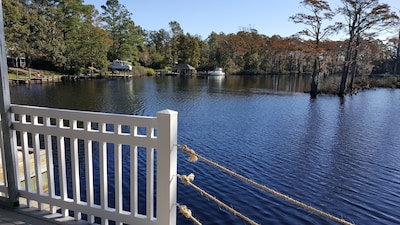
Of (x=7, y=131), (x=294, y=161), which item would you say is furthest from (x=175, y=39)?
(x=7, y=131)

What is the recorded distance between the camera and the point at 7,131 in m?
2.24

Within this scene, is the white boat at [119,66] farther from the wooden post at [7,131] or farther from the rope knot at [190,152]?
the rope knot at [190,152]

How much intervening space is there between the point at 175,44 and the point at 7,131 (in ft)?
185

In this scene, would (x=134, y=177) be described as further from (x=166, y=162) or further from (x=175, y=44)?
(x=175, y=44)

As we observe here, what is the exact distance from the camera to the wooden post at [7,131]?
85.3 inches

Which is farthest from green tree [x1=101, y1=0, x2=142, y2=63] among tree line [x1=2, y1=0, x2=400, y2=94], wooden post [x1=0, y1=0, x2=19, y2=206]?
wooden post [x1=0, y1=0, x2=19, y2=206]

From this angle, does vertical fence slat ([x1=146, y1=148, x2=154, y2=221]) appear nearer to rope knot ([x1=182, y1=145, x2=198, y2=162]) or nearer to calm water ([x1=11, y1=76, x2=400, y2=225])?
rope knot ([x1=182, y1=145, x2=198, y2=162])

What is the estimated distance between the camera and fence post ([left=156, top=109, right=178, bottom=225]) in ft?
5.87

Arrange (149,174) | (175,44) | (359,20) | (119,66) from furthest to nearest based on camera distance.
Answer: (175,44), (119,66), (359,20), (149,174)

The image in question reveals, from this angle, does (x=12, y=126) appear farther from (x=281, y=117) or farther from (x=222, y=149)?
(x=281, y=117)

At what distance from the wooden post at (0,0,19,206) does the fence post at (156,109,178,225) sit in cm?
127

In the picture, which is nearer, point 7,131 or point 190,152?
point 190,152

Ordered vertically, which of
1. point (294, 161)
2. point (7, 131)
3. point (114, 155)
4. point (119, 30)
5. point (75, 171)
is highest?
point (119, 30)

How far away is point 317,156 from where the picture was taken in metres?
8.31
